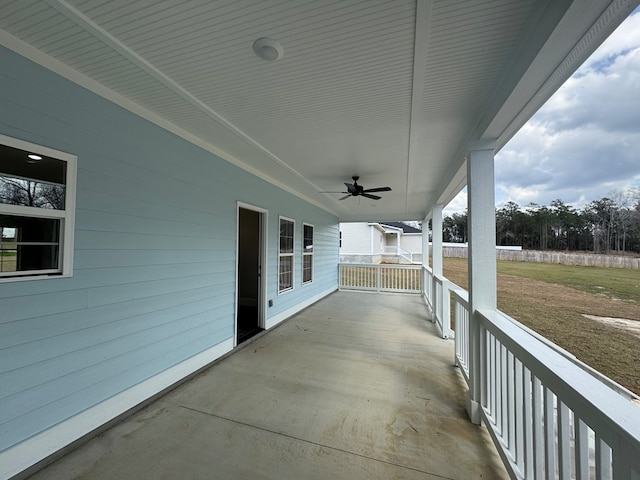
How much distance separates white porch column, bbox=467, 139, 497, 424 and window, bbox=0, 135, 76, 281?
3.26 metres

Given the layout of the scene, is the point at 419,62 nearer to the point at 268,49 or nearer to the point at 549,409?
the point at 268,49

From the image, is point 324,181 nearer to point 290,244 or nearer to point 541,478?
point 290,244

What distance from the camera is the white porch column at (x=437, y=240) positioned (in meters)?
5.54

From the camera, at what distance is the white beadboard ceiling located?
1354mm

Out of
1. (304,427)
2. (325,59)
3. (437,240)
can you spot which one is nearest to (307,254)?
(437,240)

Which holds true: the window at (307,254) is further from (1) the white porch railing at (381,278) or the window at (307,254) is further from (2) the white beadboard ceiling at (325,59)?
(2) the white beadboard ceiling at (325,59)

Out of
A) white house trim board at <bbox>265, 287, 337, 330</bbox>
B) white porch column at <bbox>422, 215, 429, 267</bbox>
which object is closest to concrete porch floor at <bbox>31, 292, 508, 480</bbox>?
white house trim board at <bbox>265, 287, 337, 330</bbox>

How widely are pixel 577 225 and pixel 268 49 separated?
2.21 m

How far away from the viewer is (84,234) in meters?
2.01

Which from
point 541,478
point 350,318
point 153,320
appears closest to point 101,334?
point 153,320

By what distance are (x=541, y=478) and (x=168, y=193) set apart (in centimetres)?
358

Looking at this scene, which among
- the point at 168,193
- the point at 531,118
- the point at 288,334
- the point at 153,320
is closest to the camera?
the point at 531,118

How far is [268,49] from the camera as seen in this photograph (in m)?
1.64

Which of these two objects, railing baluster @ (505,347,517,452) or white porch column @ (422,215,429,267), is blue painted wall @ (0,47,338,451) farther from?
white porch column @ (422,215,429,267)
